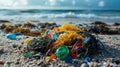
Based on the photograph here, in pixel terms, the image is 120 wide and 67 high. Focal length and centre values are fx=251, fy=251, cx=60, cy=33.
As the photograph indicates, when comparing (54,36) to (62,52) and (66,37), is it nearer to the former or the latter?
(66,37)

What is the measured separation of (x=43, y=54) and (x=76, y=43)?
29.7 inches

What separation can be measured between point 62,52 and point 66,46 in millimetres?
334

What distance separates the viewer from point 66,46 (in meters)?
5.38

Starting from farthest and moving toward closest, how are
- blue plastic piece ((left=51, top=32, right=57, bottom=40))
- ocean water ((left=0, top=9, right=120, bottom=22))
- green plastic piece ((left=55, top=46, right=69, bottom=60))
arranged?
ocean water ((left=0, top=9, right=120, bottom=22)) < blue plastic piece ((left=51, top=32, right=57, bottom=40)) < green plastic piece ((left=55, top=46, right=69, bottom=60))

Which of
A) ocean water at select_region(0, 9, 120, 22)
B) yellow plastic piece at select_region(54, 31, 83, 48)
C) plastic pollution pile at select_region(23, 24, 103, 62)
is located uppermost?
yellow plastic piece at select_region(54, 31, 83, 48)

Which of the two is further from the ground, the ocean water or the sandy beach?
the sandy beach

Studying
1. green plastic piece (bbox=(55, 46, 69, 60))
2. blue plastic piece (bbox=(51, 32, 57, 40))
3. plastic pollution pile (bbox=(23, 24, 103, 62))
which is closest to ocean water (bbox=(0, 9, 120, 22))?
blue plastic piece (bbox=(51, 32, 57, 40))

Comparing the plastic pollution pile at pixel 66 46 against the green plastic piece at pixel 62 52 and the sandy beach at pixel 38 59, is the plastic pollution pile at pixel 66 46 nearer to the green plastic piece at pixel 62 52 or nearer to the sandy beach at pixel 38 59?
the green plastic piece at pixel 62 52

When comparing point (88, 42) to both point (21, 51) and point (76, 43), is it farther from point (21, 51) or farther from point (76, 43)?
point (21, 51)

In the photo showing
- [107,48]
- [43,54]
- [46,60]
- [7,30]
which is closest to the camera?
[46,60]

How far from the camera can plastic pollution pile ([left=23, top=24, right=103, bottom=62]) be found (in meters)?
5.16

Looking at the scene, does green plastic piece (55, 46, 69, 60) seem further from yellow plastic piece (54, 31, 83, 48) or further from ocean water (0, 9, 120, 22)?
ocean water (0, 9, 120, 22)

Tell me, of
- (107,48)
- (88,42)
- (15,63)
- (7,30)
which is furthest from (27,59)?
(7,30)

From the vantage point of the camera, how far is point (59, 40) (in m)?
5.59
